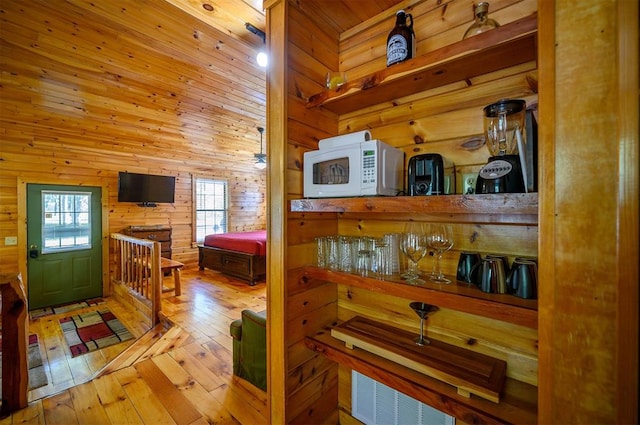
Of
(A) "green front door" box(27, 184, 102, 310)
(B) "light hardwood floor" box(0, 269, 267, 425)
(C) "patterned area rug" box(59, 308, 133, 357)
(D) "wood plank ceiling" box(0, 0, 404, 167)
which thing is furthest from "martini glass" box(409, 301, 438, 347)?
(A) "green front door" box(27, 184, 102, 310)

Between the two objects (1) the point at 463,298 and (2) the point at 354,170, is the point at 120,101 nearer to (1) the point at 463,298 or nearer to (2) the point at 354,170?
(2) the point at 354,170

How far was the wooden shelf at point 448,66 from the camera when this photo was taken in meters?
0.86

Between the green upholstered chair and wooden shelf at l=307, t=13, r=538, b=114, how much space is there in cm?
152

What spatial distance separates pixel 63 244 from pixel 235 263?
265cm

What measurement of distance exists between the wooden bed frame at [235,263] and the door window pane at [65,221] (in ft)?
6.26

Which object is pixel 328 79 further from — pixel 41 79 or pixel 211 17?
pixel 41 79

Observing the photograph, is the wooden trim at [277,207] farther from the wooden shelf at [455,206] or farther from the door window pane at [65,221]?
the door window pane at [65,221]

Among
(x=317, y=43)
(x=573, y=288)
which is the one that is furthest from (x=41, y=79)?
(x=573, y=288)

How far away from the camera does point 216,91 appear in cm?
356

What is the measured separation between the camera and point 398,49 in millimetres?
1168

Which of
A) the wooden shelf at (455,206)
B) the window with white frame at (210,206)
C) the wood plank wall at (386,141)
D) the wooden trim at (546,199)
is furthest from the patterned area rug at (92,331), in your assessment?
the wooden trim at (546,199)

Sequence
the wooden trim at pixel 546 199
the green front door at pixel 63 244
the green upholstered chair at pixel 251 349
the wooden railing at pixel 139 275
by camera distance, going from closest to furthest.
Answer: the wooden trim at pixel 546 199
the green upholstered chair at pixel 251 349
the wooden railing at pixel 139 275
the green front door at pixel 63 244

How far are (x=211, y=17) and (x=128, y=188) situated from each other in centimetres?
389

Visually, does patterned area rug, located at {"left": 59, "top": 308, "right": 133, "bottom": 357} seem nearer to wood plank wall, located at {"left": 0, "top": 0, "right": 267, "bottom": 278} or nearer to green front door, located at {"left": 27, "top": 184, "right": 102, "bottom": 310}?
green front door, located at {"left": 27, "top": 184, "right": 102, "bottom": 310}
